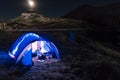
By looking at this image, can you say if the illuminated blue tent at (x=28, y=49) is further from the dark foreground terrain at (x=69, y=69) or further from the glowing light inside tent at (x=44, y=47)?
the dark foreground terrain at (x=69, y=69)

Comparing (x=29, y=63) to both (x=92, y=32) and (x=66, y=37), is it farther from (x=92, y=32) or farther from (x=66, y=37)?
(x=92, y=32)

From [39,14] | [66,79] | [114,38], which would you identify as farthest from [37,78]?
[39,14]

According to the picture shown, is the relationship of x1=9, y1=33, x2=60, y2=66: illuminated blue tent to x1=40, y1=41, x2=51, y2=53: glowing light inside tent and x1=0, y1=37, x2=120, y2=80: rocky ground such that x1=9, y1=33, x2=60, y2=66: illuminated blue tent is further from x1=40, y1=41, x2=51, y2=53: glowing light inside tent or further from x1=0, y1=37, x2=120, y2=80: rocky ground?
x1=0, y1=37, x2=120, y2=80: rocky ground

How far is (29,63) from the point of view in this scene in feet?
48.9

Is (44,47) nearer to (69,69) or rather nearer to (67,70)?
(69,69)

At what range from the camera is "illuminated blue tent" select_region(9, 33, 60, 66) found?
15.0 meters

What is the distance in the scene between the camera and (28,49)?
50.3 feet

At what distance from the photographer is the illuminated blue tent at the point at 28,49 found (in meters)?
15.0

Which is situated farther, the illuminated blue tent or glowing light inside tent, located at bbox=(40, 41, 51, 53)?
glowing light inside tent, located at bbox=(40, 41, 51, 53)

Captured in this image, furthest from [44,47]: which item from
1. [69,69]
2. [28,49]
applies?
[69,69]

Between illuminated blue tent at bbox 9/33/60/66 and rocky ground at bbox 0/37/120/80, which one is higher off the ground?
illuminated blue tent at bbox 9/33/60/66

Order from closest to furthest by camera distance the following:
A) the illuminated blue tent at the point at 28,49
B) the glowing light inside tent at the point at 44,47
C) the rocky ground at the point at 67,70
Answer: the rocky ground at the point at 67,70 < the illuminated blue tent at the point at 28,49 < the glowing light inside tent at the point at 44,47

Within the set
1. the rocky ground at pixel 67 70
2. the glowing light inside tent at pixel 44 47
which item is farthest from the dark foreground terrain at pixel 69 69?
the glowing light inside tent at pixel 44 47

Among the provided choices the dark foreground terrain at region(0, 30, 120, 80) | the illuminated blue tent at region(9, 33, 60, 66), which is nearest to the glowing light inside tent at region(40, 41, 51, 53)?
the illuminated blue tent at region(9, 33, 60, 66)
